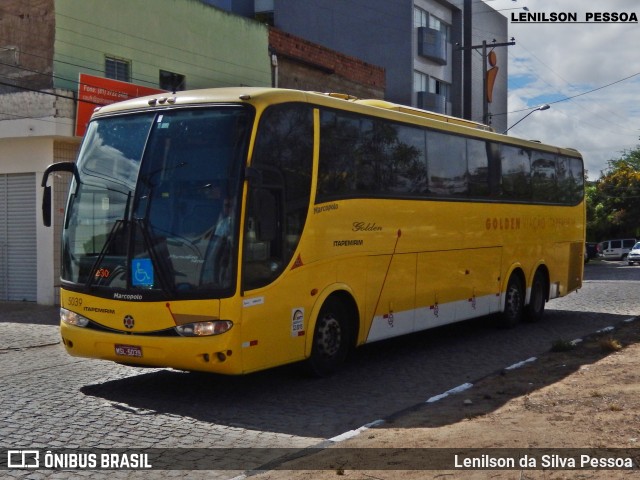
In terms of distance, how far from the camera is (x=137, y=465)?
22.0ft

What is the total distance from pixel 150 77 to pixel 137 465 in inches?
633

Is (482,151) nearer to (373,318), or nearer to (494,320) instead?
(494,320)

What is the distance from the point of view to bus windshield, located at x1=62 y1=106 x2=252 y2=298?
8680 mm

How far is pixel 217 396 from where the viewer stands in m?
9.45

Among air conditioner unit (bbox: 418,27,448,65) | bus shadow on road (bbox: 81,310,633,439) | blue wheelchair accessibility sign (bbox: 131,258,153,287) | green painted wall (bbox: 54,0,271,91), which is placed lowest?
bus shadow on road (bbox: 81,310,633,439)

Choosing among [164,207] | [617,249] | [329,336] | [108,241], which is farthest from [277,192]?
[617,249]

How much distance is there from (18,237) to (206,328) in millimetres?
13151

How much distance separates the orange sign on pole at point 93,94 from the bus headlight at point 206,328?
11.0 metres

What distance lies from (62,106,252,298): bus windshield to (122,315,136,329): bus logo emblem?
299mm

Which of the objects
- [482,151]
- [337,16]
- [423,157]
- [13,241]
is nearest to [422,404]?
[423,157]

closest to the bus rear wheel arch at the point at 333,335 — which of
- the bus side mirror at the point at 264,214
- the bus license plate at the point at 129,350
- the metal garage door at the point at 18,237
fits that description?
the bus side mirror at the point at 264,214

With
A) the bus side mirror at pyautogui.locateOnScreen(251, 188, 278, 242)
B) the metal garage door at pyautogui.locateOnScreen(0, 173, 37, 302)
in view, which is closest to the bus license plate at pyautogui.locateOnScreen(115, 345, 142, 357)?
the bus side mirror at pyautogui.locateOnScreen(251, 188, 278, 242)

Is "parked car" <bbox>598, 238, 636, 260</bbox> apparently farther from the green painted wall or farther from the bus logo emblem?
the bus logo emblem

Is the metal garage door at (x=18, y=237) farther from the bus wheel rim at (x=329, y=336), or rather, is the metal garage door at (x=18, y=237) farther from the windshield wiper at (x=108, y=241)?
the bus wheel rim at (x=329, y=336)
